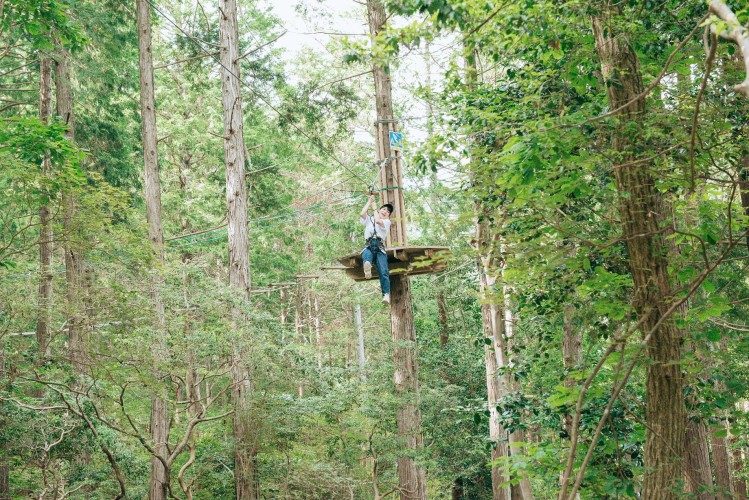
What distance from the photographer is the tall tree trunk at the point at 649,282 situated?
144 inches

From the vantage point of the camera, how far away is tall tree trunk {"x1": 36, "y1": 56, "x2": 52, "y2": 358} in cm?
798

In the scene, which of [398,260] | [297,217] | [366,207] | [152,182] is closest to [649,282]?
[366,207]

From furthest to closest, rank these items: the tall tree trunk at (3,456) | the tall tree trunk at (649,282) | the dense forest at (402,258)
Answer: the tall tree trunk at (3,456)
the dense forest at (402,258)
the tall tree trunk at (649,282)

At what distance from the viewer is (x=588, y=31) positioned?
14.6ft

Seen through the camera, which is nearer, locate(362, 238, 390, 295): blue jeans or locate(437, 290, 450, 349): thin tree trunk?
locate(362, 238, 390, 295): blue jeans

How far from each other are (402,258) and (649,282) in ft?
14.1

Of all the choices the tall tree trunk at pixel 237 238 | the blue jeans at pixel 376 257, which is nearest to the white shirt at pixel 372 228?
the blue jeans at pixel 376 257

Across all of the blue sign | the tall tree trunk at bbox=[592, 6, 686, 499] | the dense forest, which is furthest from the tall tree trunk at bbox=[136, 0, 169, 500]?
the tall tree trunk at bbox=[592, 6, 686, 499]

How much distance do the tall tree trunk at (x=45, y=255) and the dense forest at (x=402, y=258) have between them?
8 cm

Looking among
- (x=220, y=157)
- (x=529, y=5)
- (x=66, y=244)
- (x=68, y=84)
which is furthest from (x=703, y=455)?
(x=220, y=157)

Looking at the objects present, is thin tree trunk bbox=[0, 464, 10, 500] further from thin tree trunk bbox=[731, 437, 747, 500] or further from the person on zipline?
thin tree trunk bbox=[731, 437, 747, 500]

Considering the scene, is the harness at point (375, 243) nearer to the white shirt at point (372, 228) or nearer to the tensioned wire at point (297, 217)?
the white shirt at point (372, 228)

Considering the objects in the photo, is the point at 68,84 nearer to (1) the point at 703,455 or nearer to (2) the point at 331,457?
(2) the point at 331,457

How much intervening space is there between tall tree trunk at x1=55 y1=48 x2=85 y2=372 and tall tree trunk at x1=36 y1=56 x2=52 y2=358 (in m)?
0.22
